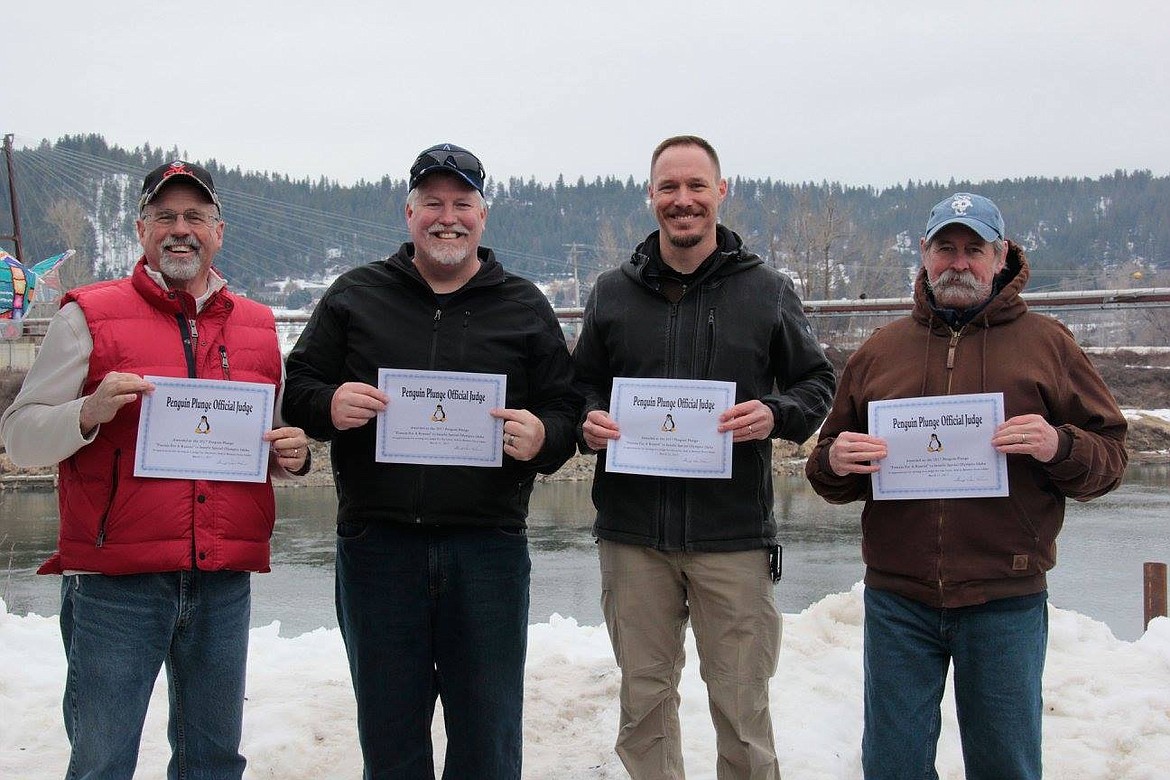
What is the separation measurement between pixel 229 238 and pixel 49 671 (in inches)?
4799

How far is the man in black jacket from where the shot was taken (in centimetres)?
362

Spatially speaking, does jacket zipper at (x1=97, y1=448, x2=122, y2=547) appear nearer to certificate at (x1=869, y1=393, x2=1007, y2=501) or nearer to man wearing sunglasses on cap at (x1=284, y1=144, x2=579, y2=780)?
man wearing sunglasses on cap at (x1=284, y1=144, x2=579, y2=780)

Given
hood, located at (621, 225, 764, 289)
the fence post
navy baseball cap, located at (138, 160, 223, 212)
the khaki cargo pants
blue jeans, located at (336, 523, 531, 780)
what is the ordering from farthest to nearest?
the fence post
hood, located at (621, 225, 764, 289)
the khaki cargo pants
blue jeans, located at (336, 523, 531, 780)
navy baseball cap, located at (138, 160, 223, 212)

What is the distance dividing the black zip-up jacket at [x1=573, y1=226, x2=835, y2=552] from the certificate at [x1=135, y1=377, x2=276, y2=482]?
3.91 ft

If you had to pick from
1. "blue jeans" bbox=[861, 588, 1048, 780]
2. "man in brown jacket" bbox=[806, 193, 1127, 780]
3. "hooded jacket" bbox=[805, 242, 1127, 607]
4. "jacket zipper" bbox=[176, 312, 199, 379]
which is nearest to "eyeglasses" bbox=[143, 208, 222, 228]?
"jacket zipper" bbox=[176, 312, 199, 379]

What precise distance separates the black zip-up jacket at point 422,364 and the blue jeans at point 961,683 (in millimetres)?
1324

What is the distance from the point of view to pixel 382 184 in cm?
14650

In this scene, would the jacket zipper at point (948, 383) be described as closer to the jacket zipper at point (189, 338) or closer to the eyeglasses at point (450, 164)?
the eyeglasses at point (450, 164)

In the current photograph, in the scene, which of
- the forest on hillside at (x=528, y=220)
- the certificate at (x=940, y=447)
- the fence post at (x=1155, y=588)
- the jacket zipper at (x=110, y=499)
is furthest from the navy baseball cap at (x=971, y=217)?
the forest on hillside at (x=528, y=220)

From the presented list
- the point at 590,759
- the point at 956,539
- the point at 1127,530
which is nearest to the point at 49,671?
the point at 590,759

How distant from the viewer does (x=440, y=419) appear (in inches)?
136

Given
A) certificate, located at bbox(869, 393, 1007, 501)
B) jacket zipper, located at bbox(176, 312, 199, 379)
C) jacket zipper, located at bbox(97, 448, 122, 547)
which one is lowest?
jacket zipper, located at bbox(97, 448, 122, 547)

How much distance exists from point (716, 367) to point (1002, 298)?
1002 mm

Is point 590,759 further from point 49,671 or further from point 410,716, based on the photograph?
point 49,671
